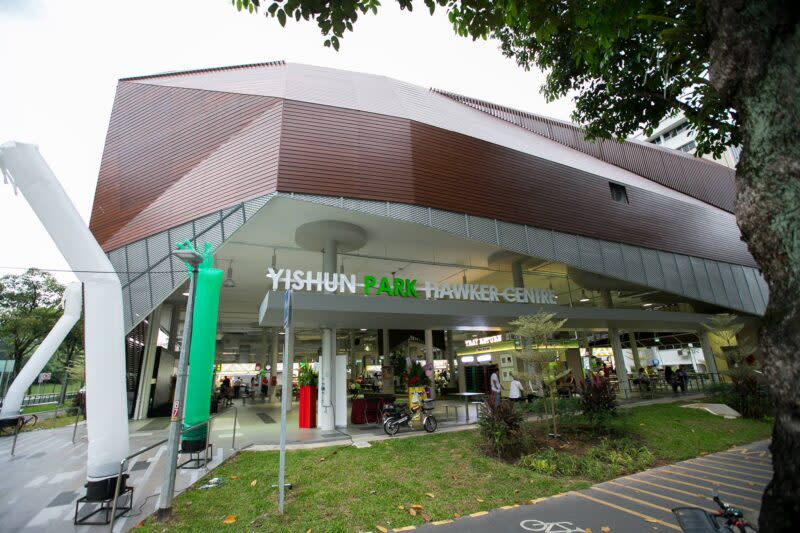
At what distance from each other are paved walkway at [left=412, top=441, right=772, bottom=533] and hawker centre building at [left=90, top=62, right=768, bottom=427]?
20.7 ft

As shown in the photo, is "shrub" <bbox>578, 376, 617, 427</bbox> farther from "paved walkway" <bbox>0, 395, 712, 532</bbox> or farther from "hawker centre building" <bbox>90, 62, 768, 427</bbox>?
"hawker centre building" <bbox>90, 62, 768, 427</bbox>

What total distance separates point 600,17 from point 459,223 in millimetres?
7138

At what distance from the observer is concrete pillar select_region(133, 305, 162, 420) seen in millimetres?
15250

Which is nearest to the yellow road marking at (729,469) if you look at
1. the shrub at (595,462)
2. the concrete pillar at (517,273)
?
the shrub at (595,462)

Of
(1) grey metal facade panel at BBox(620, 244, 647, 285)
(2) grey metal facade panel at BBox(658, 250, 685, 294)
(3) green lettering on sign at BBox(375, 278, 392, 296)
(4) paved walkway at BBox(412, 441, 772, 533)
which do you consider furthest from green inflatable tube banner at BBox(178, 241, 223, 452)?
(2) grey metal facade panel at BBox(658, 250, 685, 294)

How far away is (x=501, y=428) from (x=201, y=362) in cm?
570

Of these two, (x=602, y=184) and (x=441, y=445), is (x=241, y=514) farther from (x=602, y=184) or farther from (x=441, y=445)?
(x=602, y=184)

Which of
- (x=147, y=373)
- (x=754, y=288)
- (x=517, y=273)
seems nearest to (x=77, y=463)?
(x=147, y=373)

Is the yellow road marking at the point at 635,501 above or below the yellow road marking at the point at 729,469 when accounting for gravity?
above

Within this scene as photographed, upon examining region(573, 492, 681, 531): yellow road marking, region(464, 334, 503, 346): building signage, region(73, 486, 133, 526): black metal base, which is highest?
region(464, 334, 503, 346): building signage

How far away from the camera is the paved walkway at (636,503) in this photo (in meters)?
4.04

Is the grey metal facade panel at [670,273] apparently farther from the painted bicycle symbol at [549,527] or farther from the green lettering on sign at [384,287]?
the painted bicycle symbol at [549,527]

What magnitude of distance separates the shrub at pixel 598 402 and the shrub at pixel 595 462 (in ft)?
3.40

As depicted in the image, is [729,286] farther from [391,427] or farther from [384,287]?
[391,427]
